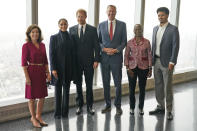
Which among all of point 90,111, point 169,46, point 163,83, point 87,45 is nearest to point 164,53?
point 169,46

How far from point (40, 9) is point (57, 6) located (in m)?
0.39

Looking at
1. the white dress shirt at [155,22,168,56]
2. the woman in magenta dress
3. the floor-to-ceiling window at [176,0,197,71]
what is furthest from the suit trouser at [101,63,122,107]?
the floor-to-ceiling window at [176,0,197,71]

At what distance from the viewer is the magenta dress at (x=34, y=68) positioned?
4.10 meters

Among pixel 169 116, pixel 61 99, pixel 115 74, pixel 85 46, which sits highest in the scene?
pixel 85 46

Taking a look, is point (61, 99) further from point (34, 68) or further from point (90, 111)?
point (34, 68)

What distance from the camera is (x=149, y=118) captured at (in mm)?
4816

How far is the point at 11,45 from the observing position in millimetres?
4578

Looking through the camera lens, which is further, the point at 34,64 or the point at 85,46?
the point at 85,46

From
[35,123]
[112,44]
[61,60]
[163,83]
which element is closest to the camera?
[35,123]

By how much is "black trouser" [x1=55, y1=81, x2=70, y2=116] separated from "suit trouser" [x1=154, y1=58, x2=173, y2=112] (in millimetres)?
1444

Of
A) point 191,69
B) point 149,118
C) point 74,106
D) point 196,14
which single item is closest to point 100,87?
point 74,106

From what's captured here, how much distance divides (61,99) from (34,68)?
725mm

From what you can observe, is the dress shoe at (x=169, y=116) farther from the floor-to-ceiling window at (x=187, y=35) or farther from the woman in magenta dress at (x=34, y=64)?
the floor-to-ceiling window at (x=187, y=35)

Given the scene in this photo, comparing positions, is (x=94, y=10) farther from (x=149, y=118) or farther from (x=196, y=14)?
(x=196, y=14)
